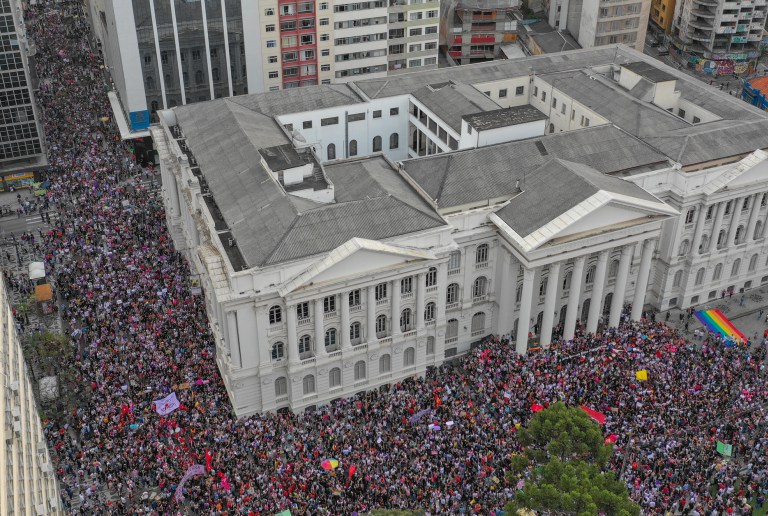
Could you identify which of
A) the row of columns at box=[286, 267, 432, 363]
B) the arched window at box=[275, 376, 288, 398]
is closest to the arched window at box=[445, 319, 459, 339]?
the row of columns at box=[286, 267, 432, 363]

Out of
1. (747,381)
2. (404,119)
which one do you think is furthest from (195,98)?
(747,381)

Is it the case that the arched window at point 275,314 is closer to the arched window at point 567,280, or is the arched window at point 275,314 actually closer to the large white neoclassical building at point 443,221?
the large white neoclassical building at point 443,221

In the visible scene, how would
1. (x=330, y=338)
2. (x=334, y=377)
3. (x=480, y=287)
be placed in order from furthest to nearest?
(x=480, y=287) → (x=334, y=377) → (x=330, y=338)

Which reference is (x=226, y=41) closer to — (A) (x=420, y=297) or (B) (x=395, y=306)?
(A) (x=420, y=297)

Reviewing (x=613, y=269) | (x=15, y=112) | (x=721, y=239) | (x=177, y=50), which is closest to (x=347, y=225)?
(x=613, y=269)

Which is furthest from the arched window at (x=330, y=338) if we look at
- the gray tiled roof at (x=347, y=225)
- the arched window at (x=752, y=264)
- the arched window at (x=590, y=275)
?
the arched window at (x=752, y=264)

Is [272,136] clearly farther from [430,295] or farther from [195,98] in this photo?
[195,98]

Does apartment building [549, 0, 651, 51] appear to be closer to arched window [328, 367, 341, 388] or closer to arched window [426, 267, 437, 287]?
arched window [426, 267, 437, 287]
